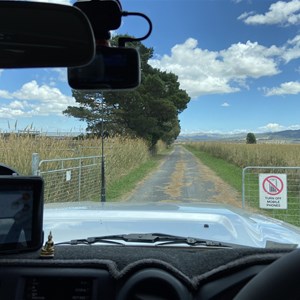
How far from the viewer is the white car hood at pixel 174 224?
267 cm

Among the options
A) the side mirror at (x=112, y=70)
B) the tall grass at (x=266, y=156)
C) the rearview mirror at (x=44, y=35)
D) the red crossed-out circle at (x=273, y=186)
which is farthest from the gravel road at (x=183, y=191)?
the rearview mirror at (x=44, y=35)

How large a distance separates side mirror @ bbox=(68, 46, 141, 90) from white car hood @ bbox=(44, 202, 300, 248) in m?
0.87

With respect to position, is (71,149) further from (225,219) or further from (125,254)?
(125,254)

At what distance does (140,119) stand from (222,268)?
12399mm

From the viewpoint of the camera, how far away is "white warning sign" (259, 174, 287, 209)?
8.12 m

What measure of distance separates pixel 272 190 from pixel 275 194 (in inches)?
3.3

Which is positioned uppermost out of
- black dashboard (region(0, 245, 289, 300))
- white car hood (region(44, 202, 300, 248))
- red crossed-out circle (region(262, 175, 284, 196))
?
red crossed-out circle (region(262, 175, 284, 196))

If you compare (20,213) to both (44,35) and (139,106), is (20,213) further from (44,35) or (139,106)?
(139,106)

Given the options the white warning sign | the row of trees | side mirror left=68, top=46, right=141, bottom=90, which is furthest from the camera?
the white warning sign

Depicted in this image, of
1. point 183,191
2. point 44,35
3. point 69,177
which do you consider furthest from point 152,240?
point 183,191

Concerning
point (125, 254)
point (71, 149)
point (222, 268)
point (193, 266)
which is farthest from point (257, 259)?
point (71, 149)

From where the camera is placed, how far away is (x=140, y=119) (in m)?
13.9

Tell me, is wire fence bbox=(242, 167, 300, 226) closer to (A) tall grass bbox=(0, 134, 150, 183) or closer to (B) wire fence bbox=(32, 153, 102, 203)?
(B) wire fence bbox=(32, 153, 102, 203)

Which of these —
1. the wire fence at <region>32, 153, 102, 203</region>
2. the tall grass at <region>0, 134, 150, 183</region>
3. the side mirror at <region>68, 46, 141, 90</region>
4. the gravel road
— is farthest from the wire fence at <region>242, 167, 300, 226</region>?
the side mirror at <region>68, 46, 141, 90</region>
